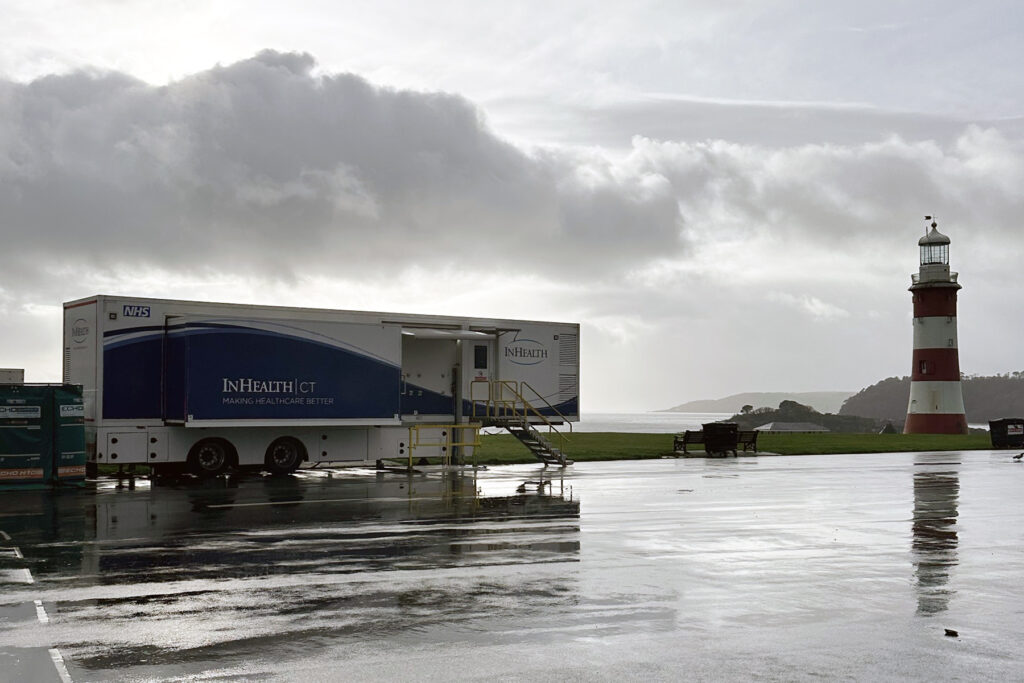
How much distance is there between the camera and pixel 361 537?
1388 centimetres

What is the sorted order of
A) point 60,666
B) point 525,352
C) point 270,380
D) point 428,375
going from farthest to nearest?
1. point 525,352
2. point 428,375
3. point 270,380
4. point 60,666

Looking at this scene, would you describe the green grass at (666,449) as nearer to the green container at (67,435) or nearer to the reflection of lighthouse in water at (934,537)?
the reflection of lighthouse in water at (934,537)

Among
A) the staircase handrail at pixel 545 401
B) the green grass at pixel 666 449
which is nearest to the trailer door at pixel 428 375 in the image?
the staircase handrail at pixel 545 401

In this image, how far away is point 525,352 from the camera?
30578mm

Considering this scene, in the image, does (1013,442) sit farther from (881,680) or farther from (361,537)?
(881,680)

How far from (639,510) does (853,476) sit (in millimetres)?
10501

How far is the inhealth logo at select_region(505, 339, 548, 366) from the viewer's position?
30.3m

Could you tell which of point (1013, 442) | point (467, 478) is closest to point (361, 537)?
point (467, 478)

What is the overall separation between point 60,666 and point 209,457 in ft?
58.0

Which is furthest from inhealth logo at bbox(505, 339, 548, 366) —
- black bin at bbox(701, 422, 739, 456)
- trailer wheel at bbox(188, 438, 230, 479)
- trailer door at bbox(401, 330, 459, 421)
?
black bin at bbox(701, 422, 739, 456)

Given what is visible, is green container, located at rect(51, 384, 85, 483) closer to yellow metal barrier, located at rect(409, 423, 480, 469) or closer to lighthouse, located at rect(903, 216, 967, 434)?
yellow metal barrier, located at rect(409, 423, 480, 469)

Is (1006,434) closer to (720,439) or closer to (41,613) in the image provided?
(720,439)

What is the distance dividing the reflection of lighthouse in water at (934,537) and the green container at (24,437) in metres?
16.5

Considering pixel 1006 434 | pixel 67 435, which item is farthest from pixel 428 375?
pixel 1006 434
